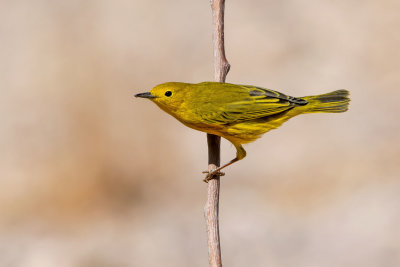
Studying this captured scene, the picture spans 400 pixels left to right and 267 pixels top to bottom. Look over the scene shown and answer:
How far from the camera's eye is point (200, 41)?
9664 mm

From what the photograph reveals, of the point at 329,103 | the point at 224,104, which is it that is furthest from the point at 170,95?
the point at 329,103

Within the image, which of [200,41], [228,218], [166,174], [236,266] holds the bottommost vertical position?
[236,266]

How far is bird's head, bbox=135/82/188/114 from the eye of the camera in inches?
196

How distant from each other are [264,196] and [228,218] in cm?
59

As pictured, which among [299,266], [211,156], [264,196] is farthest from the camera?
[264,196]

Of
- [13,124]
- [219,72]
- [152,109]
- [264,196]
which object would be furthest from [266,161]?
[219,72]

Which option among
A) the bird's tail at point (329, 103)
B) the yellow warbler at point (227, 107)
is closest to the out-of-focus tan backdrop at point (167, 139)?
the bird's tail at point (329, 103)

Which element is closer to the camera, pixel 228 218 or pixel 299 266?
pixel 299 266

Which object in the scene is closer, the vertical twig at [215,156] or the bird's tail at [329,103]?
the vertical twig at [215,156]

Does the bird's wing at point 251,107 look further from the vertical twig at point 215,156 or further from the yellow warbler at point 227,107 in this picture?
the vertical twig at point 215,156

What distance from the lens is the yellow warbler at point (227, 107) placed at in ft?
16.5

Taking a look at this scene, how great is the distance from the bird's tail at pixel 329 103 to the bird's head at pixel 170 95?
1129 mm

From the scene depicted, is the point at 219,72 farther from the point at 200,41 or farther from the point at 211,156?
the point at 200,41

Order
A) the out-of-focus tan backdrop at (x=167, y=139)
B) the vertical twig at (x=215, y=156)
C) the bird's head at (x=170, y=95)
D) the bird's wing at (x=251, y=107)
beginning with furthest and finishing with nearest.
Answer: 1. the out-of-focus tan backdrop at (x=167, y=139)
2. the bird's wing at (x=251, y=107)
3. the bird's head at (x=170, y=95)
4. the vertical twig at (x=215, y=156)
